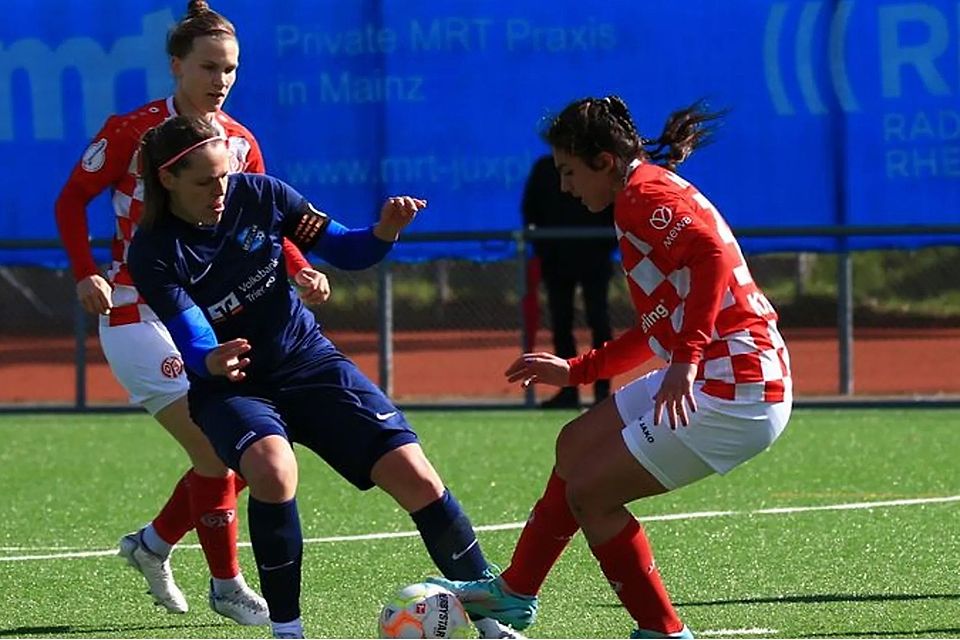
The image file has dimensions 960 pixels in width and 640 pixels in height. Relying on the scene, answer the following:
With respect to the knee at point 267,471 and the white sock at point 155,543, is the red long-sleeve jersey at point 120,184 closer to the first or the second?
the white sock at point 155,543

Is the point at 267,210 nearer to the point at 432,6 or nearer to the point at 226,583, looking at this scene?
the point at 226,583

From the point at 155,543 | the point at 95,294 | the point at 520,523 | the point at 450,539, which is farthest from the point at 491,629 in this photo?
the point at 520,523

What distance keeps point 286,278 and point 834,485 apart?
4.60 metres

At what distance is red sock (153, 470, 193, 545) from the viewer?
268 inches

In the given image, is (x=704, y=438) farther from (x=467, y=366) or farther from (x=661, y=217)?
(x=467, y=366)

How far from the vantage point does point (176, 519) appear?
685 cm

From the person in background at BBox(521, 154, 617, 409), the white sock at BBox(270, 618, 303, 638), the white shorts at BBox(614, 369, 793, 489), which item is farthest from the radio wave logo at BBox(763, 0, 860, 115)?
the white sock at BBox(270, 618, 303, 638)

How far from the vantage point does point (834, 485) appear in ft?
32.5

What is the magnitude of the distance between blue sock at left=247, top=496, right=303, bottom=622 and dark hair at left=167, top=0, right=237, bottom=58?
1756 millimetres

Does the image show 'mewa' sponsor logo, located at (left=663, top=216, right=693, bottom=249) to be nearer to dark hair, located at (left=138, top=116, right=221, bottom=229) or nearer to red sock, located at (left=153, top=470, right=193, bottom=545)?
dark hair, located at (left=138, top=116, right=221, bottom=229)

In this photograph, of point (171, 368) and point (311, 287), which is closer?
point (311, 287)

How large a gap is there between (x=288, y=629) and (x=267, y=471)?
45 cm

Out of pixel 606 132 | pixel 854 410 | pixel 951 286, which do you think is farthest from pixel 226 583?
pixel 951 286

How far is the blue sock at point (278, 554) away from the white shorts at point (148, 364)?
3.89ft
